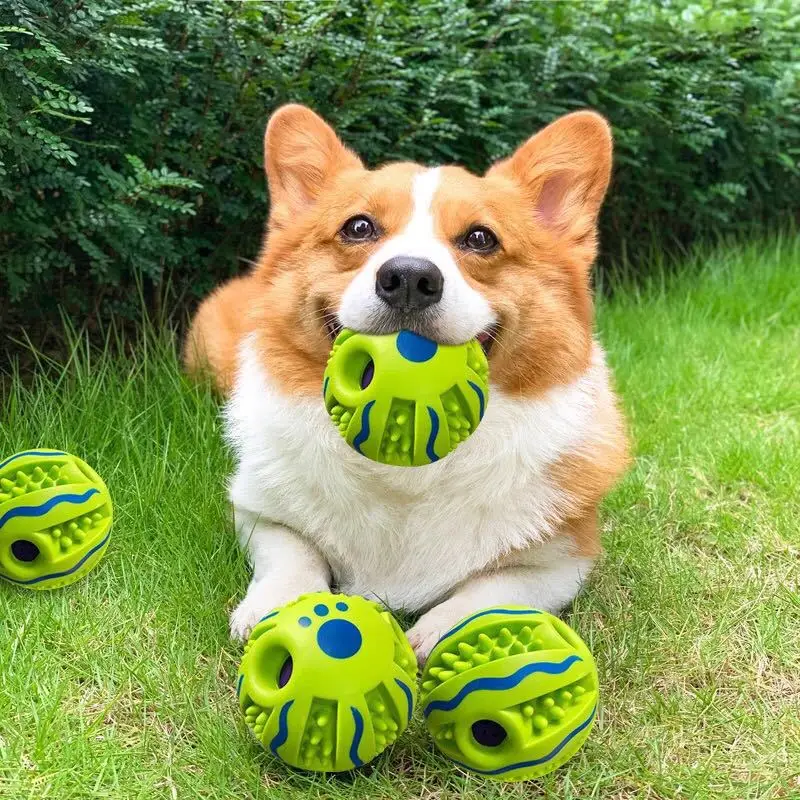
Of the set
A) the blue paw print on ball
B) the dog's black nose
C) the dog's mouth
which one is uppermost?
the dog's black nose

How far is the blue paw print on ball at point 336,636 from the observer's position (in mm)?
1826

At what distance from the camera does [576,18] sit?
4754 mm

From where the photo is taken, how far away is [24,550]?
2426 millimetres

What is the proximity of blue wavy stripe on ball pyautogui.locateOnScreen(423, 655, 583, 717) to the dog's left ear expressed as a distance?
1.33 meters

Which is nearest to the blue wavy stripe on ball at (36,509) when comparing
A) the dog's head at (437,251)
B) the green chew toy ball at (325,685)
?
the dog's head at (437,251)

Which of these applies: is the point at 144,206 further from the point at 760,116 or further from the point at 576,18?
the point at 760,116

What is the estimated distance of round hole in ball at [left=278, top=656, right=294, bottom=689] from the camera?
1843 mm

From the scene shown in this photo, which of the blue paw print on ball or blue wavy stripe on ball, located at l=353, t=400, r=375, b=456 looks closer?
the blue paw print on ball

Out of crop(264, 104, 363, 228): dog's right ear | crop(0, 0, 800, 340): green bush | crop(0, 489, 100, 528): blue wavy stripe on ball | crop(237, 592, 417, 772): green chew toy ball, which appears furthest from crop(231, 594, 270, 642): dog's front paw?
crop(0, 0, 800, 340): green bush

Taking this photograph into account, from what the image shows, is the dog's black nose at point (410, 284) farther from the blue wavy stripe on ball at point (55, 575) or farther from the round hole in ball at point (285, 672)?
the blue wavy stripe on ball at point (55, 575)

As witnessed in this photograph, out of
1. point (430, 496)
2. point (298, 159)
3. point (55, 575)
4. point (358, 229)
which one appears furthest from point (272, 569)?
point (298, 159)

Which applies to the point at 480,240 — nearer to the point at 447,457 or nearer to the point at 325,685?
the point at 447,457

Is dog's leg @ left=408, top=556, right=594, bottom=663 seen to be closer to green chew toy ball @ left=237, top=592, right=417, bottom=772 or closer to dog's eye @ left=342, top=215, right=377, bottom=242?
green chew toy ball @ left=237, top=592, right=417, bottom=772

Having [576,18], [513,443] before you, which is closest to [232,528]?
[513,443]
